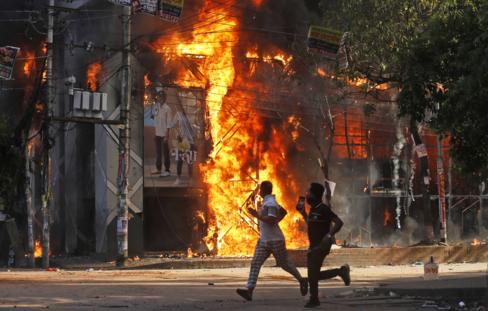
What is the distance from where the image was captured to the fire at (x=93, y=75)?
31.9 metres

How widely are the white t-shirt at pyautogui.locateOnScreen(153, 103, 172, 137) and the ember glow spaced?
1.50m

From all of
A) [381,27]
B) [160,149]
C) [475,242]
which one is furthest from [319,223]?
[475,242]

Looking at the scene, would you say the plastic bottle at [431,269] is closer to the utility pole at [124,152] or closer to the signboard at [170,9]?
the signboard at [170,9]

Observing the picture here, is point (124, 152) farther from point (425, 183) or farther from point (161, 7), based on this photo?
point (425, 183)

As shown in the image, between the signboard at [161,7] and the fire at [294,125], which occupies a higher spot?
the signboard at [161,7]

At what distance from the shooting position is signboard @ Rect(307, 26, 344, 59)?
24.5 m

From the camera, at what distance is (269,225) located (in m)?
13.0

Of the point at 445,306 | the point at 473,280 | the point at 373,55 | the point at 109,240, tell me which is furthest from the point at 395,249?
the point at 445,306

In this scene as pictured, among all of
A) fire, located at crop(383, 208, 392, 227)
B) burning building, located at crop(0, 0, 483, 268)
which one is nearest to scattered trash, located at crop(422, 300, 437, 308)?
burning building, located at crop(0, 0, 483, 268)

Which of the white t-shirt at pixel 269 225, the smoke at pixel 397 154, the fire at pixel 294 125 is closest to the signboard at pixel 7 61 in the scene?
the fire at pixel 294 125

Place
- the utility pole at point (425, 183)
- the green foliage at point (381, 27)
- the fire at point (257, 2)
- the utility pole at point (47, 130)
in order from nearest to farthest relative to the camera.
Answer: the green foliage at point (381, 27)
the utility pole at point (47, 130)
the utility pole at point (425, 183)
the fire at point (257, 2)

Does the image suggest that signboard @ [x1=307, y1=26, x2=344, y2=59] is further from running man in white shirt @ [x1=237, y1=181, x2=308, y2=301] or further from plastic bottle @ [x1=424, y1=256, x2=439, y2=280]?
running man in white shirt @ [x1=237, y1=181, x2=308, y2=301]

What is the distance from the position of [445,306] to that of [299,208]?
2510mm

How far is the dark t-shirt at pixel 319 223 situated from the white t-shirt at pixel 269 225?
913 mm
